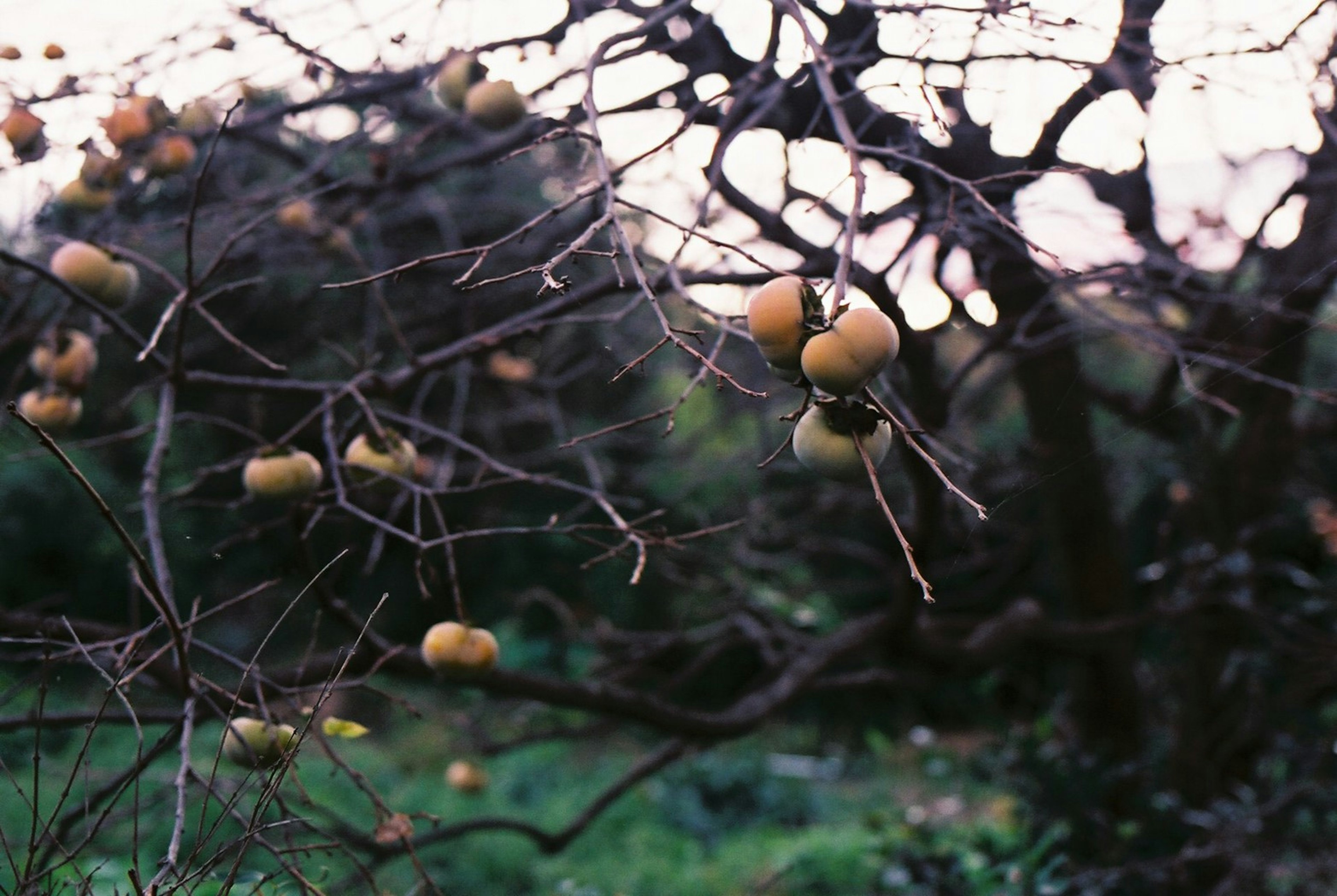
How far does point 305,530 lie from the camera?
64.1 inches

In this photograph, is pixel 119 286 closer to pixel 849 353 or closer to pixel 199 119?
pixel 199 119

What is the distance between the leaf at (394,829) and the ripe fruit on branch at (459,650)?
29cm

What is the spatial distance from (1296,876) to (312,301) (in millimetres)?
4950

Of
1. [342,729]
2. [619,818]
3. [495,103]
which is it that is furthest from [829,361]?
[619,818]

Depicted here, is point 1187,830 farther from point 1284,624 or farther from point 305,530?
point 305,530

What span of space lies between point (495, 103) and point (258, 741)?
4.16 feet

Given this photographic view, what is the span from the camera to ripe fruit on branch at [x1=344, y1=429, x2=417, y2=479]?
1.74 m

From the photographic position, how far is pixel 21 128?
201cm

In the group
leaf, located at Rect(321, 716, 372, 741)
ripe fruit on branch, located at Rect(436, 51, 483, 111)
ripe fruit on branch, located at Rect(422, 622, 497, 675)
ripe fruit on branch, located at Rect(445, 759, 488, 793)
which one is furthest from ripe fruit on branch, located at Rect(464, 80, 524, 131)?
ripe fruit on branch, located at Rect(445, 759, 488, 793)

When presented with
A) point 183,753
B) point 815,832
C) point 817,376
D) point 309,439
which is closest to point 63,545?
point 309,439

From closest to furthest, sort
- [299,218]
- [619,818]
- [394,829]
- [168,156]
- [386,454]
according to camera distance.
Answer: [394,829] → [386,454] → [168,156] → [299,218] → [619,818]

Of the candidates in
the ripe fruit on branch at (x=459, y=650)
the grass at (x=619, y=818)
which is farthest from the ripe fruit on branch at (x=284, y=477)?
the grass at (x=619, y=818)

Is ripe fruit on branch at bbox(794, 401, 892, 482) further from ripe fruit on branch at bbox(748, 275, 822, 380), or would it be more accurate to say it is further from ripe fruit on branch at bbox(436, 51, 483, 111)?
ripe fruit on branch at bbox(436, 51, 483, 111)

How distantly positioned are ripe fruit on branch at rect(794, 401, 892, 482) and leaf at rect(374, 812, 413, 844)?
0.75m
